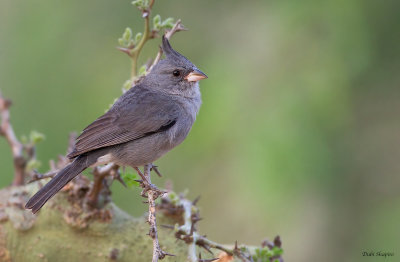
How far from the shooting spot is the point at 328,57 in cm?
493

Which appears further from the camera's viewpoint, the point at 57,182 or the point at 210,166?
the point at 210,166

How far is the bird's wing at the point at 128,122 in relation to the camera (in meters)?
3.73

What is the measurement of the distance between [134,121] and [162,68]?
2.10 ft

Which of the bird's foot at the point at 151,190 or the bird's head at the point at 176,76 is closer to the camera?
the bird's foot at the point at 151,190

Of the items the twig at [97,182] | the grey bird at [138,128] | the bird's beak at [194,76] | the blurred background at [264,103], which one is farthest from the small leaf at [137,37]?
the blurred background at [264,103]

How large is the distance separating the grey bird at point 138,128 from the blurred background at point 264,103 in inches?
31.7

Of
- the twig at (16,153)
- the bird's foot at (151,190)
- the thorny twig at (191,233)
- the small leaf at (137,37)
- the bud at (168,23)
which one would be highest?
the bud at (168,23)

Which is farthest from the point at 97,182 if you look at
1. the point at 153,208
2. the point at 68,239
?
the point at 153,208

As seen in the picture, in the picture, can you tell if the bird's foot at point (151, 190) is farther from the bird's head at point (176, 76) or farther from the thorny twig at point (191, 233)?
the bird's head at point (176, 76)

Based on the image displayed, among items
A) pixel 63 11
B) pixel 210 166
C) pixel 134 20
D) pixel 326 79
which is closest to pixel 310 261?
pixel 210 166

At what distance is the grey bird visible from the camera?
3.65 metres

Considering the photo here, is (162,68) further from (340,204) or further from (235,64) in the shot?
(340,204)

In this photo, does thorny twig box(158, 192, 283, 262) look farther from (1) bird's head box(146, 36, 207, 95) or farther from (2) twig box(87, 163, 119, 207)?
(1) bird's head box(146, 36, 207, 95)

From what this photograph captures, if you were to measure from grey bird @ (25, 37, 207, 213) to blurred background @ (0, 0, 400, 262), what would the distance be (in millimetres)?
806
